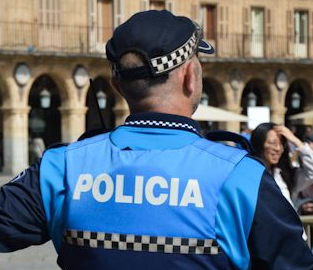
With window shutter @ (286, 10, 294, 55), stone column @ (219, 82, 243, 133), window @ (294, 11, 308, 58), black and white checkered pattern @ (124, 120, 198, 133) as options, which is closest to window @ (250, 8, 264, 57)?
window shutter @ (286, 10, 294, 55)

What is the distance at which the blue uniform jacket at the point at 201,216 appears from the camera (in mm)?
1799

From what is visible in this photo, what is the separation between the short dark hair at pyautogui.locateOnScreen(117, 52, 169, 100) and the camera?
193 centimetres

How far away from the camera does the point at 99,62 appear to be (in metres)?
26.5

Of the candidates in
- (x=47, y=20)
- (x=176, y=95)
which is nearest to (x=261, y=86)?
(x=47, y=20)

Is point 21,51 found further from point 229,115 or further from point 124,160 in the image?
point 124,160

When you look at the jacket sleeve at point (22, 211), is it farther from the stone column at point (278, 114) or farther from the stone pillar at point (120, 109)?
the stone column at point (278, 114)

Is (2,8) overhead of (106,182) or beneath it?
overhead

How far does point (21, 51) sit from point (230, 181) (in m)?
23.8

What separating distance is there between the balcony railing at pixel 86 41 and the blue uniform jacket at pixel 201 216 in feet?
77.6

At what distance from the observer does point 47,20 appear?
26.2 meters

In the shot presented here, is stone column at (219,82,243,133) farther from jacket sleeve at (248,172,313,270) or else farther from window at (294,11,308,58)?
jacket sleeve at (248,172,313,270)

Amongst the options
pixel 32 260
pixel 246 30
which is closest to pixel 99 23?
pixel 246 30

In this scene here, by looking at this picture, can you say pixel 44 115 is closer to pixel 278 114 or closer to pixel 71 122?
pixel 71 122

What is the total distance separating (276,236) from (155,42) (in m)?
0.57
